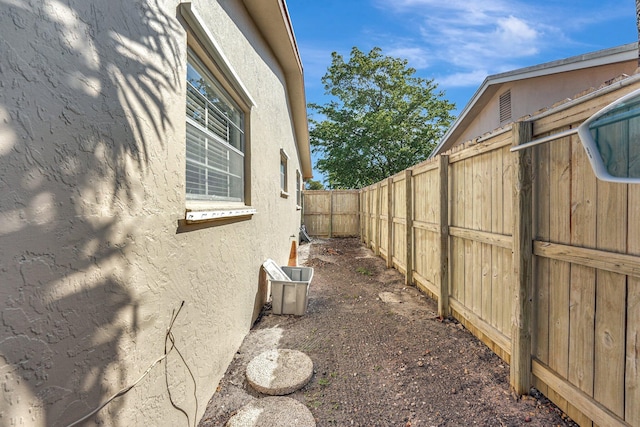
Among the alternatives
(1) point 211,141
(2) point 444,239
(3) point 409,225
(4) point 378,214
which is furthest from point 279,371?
(4) point 378,214

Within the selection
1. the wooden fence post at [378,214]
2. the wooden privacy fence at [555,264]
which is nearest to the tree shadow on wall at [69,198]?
the wooden privacy fence at [555,264]

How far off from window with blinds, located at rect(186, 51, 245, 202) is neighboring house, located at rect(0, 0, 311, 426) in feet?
0.07

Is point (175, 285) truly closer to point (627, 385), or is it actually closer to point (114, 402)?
point (114, 402)

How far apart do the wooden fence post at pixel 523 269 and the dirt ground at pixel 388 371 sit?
0.20 meters

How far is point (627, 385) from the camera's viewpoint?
166 cm

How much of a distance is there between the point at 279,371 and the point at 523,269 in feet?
7.57

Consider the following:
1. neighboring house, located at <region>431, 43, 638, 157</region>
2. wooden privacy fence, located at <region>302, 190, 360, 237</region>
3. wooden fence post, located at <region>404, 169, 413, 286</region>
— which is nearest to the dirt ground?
wooden fence post, located at <region>404, 169, 413, 286</region>

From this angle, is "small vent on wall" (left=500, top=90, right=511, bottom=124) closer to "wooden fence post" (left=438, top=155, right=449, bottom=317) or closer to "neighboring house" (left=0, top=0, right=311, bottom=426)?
"wooden fence post" (left=438, top=155, right=449, bottom=317)

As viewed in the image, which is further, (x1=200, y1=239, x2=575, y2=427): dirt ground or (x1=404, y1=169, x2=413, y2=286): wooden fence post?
(x1=404, y1=169, x2=413, y2=286): wooden fence post

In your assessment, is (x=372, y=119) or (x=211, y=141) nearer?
(x=211, y=141)

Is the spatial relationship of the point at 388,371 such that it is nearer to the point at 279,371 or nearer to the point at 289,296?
the point at 279,371

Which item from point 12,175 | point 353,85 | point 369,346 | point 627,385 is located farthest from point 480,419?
point 353,85

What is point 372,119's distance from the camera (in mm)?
17828

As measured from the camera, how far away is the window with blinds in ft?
7.73
